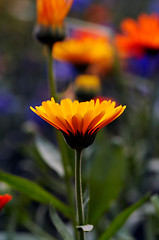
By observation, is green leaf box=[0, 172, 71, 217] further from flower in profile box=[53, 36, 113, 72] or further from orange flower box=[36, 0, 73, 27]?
flower in profile box=[53, 36, 113, 72]

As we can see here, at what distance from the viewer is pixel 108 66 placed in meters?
1.29

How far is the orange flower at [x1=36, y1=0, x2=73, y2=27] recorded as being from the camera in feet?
1.78

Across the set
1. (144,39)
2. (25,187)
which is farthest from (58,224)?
(144,39)

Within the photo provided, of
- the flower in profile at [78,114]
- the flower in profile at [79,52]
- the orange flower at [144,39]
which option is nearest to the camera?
the flower in profile at [78,114]

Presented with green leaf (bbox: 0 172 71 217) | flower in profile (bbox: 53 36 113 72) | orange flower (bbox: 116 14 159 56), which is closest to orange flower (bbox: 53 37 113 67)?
flower in profile (bbox: 53 36 113 72)

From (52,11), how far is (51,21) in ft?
0.07

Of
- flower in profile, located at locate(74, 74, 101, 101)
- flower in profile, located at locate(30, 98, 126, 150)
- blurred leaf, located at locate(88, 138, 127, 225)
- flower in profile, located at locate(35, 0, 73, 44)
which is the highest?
flower in profile, located at locate(74, 74, 101, 101)

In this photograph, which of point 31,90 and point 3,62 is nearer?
point 3,62

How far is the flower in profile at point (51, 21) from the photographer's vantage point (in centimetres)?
55

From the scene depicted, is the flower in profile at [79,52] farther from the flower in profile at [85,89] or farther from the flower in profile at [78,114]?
the flower in profile at [78,114]

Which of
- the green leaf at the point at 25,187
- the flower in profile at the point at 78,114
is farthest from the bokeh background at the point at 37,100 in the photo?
the flower in profile at the point at 78,114

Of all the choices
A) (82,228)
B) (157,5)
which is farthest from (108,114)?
(157,5)

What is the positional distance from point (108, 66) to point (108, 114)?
3.16 ft

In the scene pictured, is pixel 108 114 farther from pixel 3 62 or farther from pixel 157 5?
pixel 157 5
